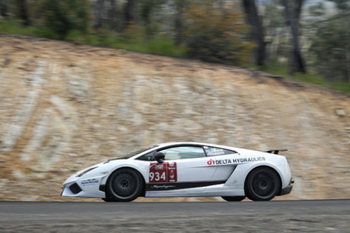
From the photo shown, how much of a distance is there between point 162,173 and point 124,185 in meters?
0.77

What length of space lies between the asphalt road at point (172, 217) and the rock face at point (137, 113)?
529 centimetres

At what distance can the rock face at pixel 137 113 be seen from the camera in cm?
1577

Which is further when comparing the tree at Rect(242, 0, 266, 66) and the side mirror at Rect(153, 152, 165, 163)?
the tree at Rect(242, 0, 266, 66)

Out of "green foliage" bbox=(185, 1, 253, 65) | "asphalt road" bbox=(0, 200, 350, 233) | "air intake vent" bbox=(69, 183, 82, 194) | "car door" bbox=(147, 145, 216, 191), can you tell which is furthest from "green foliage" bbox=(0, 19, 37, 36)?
"asphalt road" bbox=(0, 200, 350, 233)

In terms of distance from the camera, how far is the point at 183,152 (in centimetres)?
1173

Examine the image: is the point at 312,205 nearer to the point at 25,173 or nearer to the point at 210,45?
the point at 25,173

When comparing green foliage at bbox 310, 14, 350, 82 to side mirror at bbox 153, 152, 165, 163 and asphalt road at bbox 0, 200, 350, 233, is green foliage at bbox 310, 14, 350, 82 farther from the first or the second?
asphalt road at bbox 0, 200, 350, 233

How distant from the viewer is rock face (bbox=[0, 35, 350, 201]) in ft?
51.7

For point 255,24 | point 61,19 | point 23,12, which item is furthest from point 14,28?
point 255,24

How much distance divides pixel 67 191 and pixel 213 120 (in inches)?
311

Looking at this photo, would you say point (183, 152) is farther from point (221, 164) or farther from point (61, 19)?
point (61, 19)

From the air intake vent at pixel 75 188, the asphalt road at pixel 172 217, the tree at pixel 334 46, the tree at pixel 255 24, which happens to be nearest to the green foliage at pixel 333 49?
the tree at pixel 334 46

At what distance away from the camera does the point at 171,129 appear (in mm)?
17656

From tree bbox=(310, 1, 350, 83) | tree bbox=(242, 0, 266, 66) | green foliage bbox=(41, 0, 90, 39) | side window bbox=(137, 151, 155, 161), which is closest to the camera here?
side window bbox=(137, 151, 155, 161)
